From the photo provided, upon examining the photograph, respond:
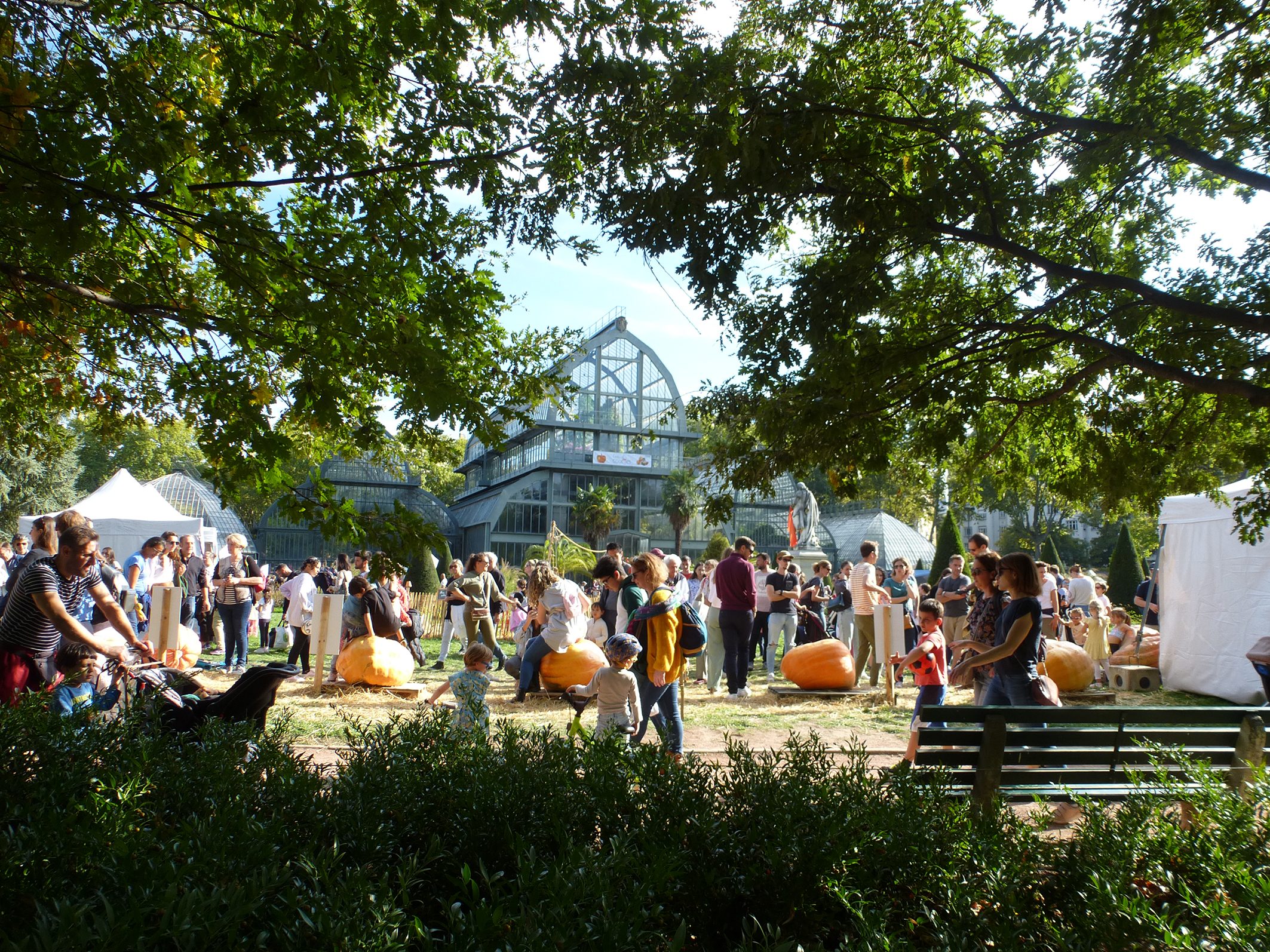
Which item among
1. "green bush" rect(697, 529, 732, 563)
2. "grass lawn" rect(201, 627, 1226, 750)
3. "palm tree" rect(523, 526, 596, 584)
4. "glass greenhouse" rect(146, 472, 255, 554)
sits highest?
"glass greenhouse" rect(146, 472, 255, 554)

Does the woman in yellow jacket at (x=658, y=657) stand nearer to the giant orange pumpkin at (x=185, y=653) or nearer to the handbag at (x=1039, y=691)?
the handbag at (x=1039, y=691)

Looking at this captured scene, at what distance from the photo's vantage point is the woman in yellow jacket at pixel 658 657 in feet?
22.5

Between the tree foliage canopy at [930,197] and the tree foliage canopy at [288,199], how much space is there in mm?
806

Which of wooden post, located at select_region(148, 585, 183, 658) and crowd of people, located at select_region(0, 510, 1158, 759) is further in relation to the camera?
wooden post, located at select_region(148, 585, 183, 658)

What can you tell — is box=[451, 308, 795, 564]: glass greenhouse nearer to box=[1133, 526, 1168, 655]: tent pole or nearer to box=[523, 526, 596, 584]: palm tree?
box=[523, 526, 596, 584]: palm tree

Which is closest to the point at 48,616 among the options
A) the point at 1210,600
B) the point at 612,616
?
the point at 612,616

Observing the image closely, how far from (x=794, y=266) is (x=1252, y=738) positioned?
14.1 ft

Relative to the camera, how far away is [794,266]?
6.74 meters

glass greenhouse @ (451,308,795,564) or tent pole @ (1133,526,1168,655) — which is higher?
glass greenhouse @ (451,308,795,564)

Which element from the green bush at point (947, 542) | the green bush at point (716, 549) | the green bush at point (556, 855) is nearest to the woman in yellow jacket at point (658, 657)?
the green bush at point (556, 855)

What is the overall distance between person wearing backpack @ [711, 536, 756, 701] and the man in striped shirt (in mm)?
7047

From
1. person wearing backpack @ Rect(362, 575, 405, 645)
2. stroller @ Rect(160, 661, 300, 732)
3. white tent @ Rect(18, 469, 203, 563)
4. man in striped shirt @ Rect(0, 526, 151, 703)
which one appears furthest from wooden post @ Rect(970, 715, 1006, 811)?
white tent @ Rect(18, 469, 203, 563)

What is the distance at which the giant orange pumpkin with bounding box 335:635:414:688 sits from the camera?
11.0m

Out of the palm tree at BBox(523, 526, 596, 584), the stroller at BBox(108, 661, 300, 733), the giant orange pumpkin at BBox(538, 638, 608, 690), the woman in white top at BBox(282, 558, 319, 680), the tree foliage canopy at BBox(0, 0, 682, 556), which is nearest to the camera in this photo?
the tree foliage canopy at BBox(0, 0, 682, 556)
